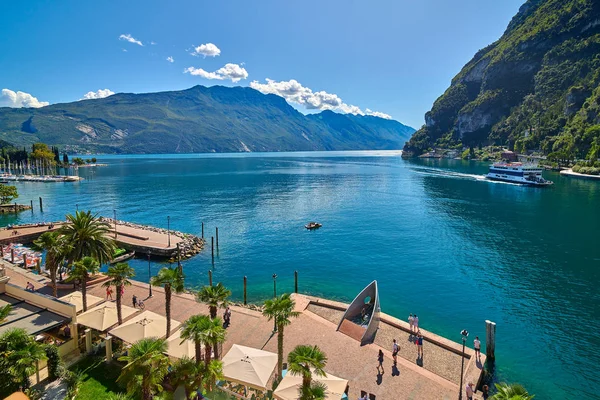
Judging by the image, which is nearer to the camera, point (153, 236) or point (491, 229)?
point (153, 236)

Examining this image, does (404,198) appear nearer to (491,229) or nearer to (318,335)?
(491,229)

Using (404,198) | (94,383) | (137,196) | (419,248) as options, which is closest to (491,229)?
(419,248)

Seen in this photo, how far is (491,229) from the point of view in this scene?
237 ft

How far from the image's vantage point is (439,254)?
189 ft

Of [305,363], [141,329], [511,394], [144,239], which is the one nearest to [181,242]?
[144,239]

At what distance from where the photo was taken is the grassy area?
20578 mm

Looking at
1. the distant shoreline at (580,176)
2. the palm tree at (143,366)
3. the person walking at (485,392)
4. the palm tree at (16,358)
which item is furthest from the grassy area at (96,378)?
the distant shoreline at (580,176)

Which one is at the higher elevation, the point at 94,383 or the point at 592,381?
the point at 94,383

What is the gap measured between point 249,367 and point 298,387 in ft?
11.3

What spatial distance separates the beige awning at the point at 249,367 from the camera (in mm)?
19625

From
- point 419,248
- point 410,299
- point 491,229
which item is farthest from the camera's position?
point 491,229

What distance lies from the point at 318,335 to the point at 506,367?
51.4 feet

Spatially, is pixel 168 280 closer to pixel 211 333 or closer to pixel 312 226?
pixel 211 333

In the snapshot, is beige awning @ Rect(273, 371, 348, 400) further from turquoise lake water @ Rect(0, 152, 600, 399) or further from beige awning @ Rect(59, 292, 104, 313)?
beige awning @ Rect(59, 292, 104, 313)
